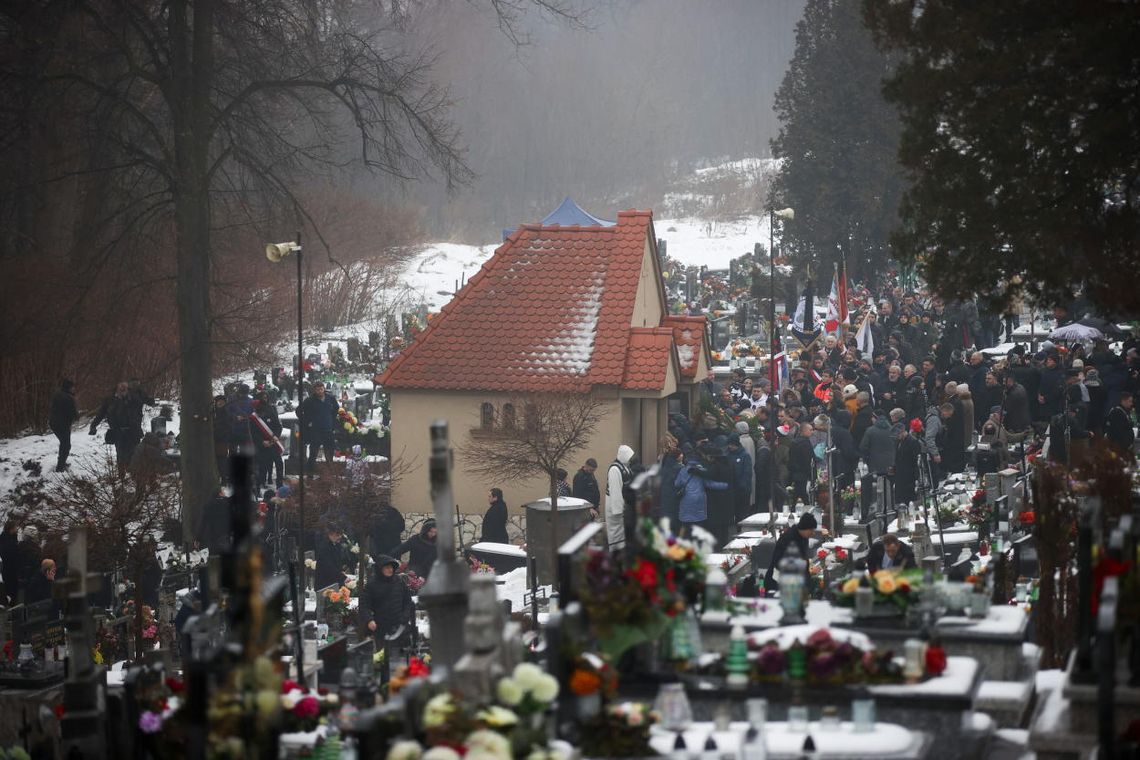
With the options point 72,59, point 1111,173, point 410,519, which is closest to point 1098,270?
point 1111,173

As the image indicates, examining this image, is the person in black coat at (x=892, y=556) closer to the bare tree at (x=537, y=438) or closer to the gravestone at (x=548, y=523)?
the gravestone at (x=548, y=523)

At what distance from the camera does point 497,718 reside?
9453 millimetres

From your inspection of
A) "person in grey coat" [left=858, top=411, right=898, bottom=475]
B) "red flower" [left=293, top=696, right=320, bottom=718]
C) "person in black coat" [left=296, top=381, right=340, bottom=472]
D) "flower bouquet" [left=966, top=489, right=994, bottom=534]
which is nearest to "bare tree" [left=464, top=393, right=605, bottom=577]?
"person in black coat" [left=296, top=381, right=340, bottom=472]

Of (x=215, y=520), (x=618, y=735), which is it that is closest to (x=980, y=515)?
(x=215, y=520)

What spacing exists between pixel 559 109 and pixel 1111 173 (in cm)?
8251

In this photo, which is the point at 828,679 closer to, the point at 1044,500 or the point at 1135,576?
the point at 1135,576

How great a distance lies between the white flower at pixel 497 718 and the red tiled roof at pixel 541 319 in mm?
19129

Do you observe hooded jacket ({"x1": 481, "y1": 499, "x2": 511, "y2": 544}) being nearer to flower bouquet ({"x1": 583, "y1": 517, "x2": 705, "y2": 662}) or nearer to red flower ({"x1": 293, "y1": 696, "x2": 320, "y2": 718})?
red flower ({"x1": 293, "y1": 696, "x2": 320, "y2": 718})

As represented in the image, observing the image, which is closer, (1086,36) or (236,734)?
(236,734)

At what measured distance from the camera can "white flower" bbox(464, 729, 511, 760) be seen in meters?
9.04

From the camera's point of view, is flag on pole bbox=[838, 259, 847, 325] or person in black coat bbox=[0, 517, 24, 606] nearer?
person in black coat bbox=[0, 517, 24, 606]

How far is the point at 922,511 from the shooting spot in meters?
24.4

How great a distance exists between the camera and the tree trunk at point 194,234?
2791 centimetres

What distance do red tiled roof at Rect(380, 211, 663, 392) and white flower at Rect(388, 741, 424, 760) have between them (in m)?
19.6
